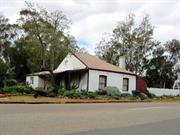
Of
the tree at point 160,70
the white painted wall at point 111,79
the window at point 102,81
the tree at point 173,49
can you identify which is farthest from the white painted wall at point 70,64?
the tree at point 173,49

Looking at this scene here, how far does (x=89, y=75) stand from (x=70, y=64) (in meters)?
5.66

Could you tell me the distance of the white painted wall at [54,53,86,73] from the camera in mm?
44062

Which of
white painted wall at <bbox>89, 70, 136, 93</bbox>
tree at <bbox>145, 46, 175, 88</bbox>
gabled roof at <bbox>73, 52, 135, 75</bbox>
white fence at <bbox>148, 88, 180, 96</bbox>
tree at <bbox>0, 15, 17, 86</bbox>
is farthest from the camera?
tree at <bbox>145, 46, 175, 88</bbox>

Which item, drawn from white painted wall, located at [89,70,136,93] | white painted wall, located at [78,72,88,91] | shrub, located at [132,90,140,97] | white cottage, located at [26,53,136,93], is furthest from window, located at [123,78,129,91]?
white painted wall, located at [78,72,88,91]

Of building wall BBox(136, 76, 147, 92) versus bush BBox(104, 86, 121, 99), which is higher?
building wall BBox(136, 76, 147, 92)

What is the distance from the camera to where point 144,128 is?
45.8 ft

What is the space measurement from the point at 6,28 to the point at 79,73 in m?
27.5

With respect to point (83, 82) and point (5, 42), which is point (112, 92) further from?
point (5, 42)

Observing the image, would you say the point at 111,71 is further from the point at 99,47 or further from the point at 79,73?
the point at 99,47

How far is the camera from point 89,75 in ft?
137

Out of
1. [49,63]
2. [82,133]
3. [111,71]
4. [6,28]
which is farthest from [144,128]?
[6,28]

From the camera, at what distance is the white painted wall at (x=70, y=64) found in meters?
44.1

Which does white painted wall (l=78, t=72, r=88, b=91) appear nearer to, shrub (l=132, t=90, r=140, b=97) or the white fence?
shrub (l=132, t=90, r=140, b=97)

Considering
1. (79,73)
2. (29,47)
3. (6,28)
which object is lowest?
(79,73)
